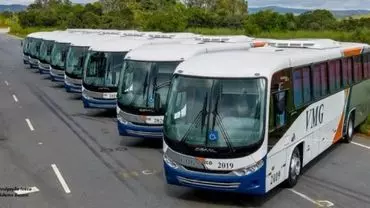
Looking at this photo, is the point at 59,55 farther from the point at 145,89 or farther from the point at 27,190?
the point at 27,190

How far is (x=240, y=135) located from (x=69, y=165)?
5.29 metres

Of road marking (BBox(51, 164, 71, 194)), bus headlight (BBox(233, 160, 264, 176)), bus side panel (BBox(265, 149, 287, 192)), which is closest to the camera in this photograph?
bus headlight (BBox(233, 160, 264, 176))

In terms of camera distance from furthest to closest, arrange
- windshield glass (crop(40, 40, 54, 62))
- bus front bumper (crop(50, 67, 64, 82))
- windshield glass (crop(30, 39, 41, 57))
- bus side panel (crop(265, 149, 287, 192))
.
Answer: windshield glass (crop(30, 39, 41, 57)) < windshield glass (crop(40, 40, 54, 62)) < bus front bumper (crop(50, 67, 64, 82)) < bus side panel (crop(265, 149, 287, 192))

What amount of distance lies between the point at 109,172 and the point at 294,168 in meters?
4.14

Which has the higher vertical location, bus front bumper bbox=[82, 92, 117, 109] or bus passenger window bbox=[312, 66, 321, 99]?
bus passenger window bbox=[312, 66, 321, 99]

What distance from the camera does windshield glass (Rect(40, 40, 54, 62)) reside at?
36.8 metres

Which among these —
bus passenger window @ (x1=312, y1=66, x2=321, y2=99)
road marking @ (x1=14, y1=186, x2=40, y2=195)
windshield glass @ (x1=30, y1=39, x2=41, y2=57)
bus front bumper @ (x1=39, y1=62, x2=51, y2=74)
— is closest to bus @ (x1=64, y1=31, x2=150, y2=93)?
bus front bumper @ (x1=39, y1=62, x2=51, y2=74)

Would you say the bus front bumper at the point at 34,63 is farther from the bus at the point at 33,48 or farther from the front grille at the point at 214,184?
the front grille at the point at 214,184

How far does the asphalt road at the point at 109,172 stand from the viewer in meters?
10.8

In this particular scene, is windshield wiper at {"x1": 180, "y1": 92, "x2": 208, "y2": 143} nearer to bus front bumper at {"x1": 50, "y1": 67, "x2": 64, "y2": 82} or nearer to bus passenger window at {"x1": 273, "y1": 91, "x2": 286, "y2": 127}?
bus passenger window at {"x1": 273, "y1": 91, "x2": 286, "y2": 127}

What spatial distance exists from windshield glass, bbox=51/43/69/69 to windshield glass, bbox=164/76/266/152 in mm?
22080

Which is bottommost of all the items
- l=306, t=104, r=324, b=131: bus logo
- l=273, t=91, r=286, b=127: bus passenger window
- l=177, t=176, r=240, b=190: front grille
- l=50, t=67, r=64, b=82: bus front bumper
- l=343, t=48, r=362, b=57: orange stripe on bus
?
l=50, t=67, r=64, b=82: bus front bumper

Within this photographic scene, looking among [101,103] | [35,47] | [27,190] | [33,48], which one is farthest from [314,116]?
[33,48]

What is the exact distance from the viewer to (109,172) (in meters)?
13.1
